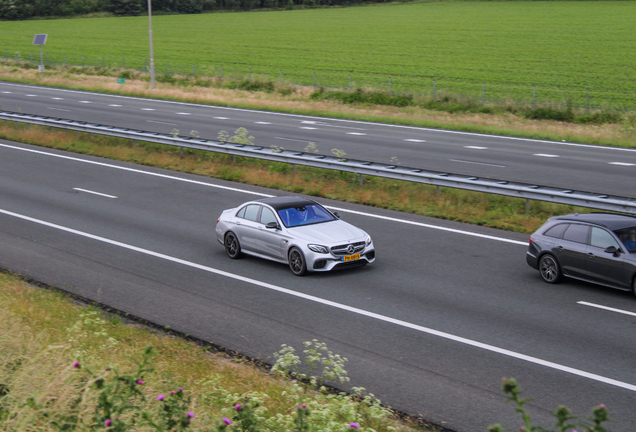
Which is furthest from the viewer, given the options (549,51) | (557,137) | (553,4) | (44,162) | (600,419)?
(553,4)

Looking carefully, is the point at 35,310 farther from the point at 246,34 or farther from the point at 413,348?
the point at 246,34

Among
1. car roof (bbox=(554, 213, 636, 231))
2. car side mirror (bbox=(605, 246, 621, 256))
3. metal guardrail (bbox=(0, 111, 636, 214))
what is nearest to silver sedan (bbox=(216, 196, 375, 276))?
car roof (bbox=(554, 213, 636, 231))

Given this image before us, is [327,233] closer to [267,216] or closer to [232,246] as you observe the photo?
[267,216]

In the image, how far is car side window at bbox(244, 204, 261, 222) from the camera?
14648mm

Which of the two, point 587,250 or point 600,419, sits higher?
point 600,419

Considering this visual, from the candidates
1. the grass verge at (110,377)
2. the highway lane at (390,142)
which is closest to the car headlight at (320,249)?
the grass verge at (110,377)

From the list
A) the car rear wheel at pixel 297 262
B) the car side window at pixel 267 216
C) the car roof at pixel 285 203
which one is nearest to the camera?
the car rear wheel at pixel 297 262

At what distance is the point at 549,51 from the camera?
211ft

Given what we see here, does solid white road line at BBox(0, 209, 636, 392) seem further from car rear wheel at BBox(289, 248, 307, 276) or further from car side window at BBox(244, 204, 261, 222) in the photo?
car side window at BBox(244, 204, 261, 222)

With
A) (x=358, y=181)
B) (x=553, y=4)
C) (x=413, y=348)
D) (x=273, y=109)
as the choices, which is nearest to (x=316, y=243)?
(x=413, y=348)

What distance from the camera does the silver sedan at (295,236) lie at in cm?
1326

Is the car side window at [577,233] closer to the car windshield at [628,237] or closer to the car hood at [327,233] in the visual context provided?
the car windshield at [628,237]

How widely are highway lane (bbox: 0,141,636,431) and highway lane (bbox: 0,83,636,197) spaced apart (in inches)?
264

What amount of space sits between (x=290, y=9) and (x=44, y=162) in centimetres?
11264
